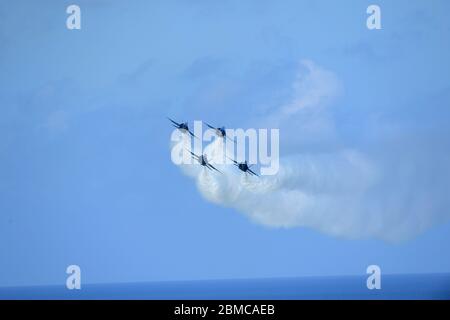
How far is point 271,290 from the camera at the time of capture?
Result: 912cm

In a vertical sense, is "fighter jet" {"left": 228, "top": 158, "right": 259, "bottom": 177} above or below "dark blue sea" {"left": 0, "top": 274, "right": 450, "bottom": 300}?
above

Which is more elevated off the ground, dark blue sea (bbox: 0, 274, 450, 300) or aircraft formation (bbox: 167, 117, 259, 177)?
aircraft formation (bbox: 167, 117, 259, 177)

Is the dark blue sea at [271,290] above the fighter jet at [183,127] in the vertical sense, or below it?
below

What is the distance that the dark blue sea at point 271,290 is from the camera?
355 inches

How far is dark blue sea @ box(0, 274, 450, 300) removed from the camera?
29.6 ft

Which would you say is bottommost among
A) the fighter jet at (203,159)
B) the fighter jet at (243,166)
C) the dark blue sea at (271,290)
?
the dark blue sea at (271,290)

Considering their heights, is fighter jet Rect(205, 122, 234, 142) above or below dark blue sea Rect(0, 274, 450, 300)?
above

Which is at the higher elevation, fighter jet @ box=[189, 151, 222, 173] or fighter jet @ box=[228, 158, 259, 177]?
fighter jet @ box=[189, 151, 222, 173]

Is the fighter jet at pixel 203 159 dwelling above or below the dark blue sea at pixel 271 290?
above

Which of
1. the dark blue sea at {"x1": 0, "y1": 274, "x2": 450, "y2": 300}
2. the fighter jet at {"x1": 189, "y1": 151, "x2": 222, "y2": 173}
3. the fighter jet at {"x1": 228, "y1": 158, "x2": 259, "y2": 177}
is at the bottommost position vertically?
the dark blue sea at {"x1": 0, "y1": 274, "x2": 450, "y2": 300}
